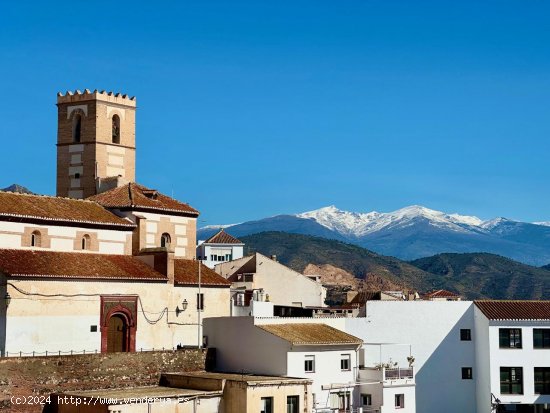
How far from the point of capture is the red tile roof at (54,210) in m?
54.2

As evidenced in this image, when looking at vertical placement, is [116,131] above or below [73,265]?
above

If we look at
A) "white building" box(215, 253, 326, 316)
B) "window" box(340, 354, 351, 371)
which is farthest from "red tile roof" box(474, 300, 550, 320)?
"white building" box(215, 253, 326, 316)

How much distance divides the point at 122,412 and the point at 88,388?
4.76 m

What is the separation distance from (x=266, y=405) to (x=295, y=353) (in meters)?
4.54

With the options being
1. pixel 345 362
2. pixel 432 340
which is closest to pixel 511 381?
pixel 432 340

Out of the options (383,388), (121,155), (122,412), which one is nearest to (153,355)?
(122,412)

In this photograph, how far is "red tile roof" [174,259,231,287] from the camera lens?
59.6 meters

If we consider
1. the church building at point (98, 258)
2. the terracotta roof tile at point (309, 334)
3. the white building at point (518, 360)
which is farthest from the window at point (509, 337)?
the church building at point (98, 258)

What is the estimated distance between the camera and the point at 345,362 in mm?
54656

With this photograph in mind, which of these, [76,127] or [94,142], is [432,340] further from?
[76,127]

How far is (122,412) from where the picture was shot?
4241cm

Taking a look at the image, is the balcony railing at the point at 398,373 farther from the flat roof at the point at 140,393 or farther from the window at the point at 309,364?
the flat roof at the point at 140,393

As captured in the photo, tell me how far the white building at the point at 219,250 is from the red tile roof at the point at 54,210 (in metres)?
55.1

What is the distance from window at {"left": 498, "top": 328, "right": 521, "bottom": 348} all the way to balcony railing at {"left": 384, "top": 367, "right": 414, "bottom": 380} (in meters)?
6.70
